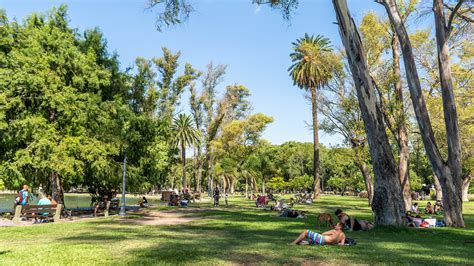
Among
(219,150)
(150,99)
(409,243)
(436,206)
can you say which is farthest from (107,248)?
(219,150)

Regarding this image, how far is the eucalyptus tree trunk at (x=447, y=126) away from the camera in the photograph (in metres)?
15.1

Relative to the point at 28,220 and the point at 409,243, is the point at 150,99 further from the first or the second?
the point at 409,243

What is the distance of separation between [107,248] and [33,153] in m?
11.4

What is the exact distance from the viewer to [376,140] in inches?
549

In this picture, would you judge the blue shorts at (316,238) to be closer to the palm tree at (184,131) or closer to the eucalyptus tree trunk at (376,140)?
the eucalyptus tree trunk at (376,140)

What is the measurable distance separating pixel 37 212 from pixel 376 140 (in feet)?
44.0

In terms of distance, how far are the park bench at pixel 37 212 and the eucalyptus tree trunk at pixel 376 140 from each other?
12.6m

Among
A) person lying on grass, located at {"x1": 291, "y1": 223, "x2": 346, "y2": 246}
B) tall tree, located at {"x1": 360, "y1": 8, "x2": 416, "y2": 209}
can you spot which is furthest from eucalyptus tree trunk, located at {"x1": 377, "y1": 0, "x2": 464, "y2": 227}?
person lying on grass, located at {"x1": 291, "y1": 223, "x2": 346, "y2": 246}

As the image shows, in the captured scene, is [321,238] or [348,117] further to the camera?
[348,117]

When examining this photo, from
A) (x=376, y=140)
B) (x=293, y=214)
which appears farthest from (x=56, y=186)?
(x=376, y=140)

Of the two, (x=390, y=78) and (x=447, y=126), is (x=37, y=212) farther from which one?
(x=390, y=78)

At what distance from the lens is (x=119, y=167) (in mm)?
21625

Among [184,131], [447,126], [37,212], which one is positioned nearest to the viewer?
[37,212]

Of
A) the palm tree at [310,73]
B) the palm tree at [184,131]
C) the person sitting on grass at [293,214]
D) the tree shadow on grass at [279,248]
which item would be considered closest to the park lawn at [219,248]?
the tree shadow on grass at [279,248]
